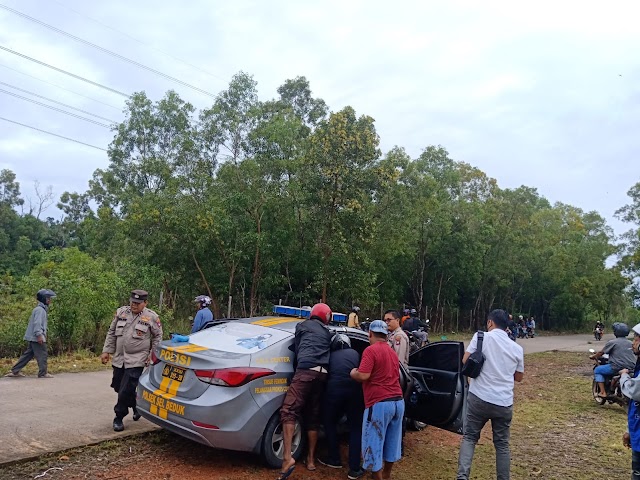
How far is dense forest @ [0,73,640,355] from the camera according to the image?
16656mm

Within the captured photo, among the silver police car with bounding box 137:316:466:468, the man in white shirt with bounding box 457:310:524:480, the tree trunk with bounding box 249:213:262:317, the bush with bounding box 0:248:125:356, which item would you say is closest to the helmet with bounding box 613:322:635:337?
the silver police car with bounding box 137:316:466:468

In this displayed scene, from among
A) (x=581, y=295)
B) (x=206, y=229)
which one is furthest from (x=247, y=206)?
(x=581, y=295)

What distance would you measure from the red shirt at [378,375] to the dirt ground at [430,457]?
97 cm

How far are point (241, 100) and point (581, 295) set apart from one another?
100 ft

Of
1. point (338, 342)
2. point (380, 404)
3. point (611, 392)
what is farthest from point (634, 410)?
point (611, 392)

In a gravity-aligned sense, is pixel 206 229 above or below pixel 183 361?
above

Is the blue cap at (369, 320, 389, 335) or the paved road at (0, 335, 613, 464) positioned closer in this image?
the blue cap at (369, 320, 389, 335)

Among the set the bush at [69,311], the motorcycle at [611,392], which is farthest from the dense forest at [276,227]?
the motorcycle at [611,392]

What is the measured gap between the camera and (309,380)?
5.22 m

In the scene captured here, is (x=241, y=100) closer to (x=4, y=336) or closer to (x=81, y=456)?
(x=4, y=336)

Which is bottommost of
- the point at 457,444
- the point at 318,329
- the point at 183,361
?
the point at 457,444

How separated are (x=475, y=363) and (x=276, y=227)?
15.8 meters

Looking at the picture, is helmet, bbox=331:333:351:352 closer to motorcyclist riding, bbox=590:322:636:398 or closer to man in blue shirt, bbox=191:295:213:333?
man in blue shirt, bbox=191:295:213:333

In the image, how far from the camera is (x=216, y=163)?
79.5 feet
